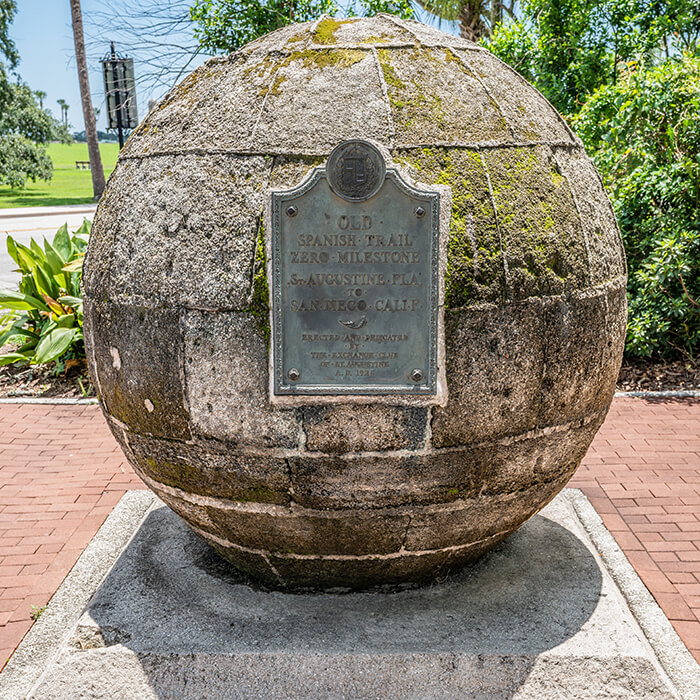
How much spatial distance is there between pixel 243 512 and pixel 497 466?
1017 millimetres

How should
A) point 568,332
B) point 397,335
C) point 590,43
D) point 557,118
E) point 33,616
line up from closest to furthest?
point 397,335 → point 568,332 → point 557,118 → point 33,616 → point 590,43

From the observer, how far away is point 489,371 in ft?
8.78

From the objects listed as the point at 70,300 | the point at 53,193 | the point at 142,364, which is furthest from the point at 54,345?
the point at 53,193

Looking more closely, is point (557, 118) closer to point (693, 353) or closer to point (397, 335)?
point (397, 335)

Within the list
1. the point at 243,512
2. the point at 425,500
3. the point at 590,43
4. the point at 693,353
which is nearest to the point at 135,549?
the point at 243,512

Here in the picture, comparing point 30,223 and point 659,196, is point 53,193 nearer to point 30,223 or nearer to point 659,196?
point 30,223

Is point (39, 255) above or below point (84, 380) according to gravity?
above

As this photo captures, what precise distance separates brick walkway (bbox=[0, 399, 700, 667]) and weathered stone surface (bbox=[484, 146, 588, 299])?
1.73 m

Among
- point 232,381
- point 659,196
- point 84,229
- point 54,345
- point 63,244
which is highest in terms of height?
point 659,196

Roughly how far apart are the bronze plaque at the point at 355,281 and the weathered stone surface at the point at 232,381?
88mm

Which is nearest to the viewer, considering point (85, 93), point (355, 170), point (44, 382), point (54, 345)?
point (355, 170)

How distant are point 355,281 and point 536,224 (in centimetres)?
72

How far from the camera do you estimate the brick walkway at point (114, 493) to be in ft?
12.0

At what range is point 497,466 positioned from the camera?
2.87 meters
